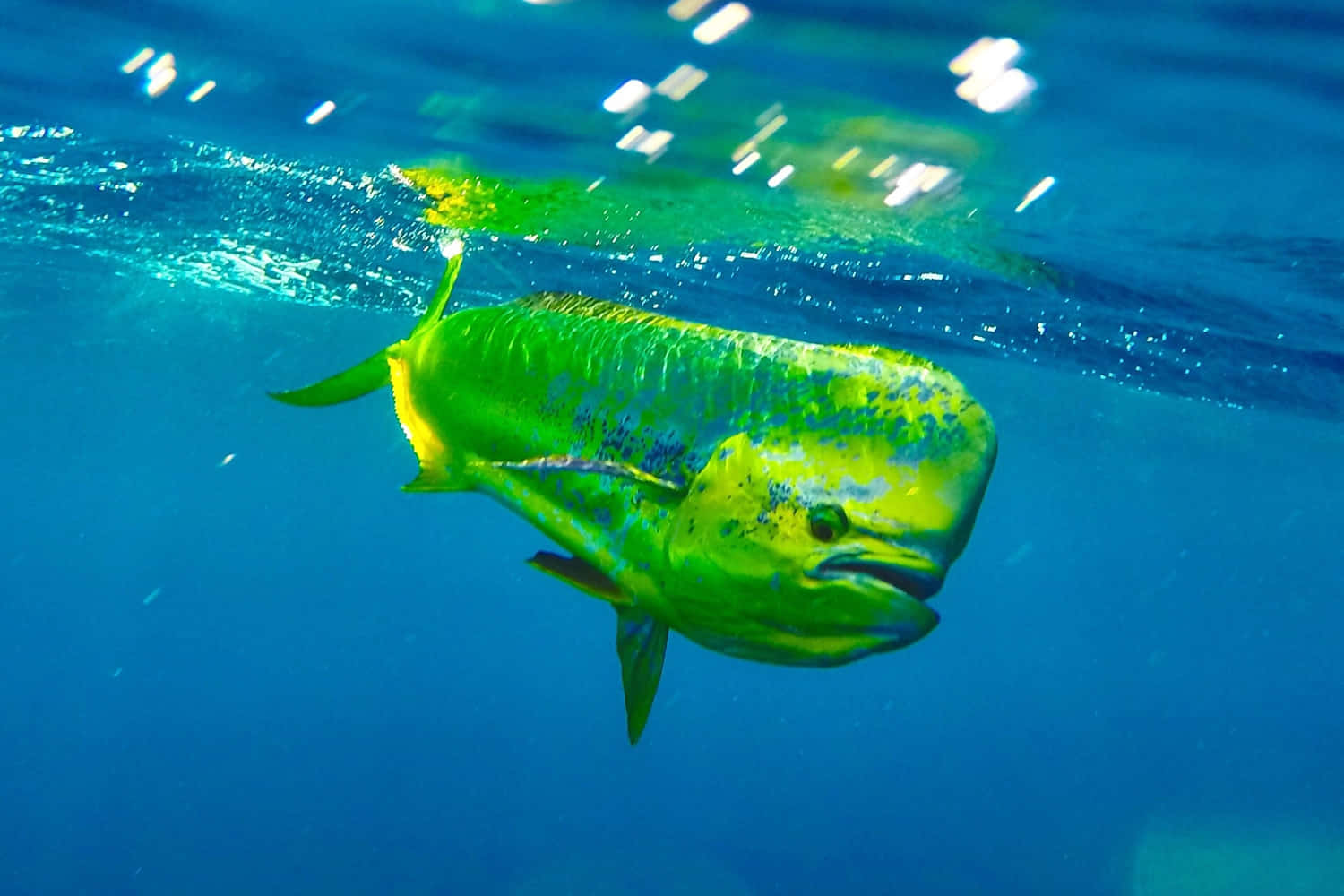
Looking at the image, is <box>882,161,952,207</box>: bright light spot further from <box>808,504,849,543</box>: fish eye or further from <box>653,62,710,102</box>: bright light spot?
<box>808,504,849,543</box>: fish eye

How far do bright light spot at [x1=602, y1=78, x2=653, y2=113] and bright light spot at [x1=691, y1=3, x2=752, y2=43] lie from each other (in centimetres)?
122

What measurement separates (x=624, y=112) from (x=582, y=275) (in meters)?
7.98

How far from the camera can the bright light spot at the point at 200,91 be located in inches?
426

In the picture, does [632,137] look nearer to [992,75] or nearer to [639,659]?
[992,75]

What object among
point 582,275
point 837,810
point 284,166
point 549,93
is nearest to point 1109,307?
point 582,275

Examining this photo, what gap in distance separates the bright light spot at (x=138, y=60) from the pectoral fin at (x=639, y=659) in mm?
10625

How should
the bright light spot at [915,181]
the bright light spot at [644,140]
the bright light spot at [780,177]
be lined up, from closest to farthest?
the bright light spot at [644,140]
the bright light spot at [915,181]
the bright light spot at [780,177]

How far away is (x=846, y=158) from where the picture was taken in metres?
10.5

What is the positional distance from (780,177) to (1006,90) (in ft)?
11.3

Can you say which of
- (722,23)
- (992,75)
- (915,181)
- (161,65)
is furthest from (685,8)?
(161,65)

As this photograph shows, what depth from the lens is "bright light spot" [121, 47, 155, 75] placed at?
9875 mm

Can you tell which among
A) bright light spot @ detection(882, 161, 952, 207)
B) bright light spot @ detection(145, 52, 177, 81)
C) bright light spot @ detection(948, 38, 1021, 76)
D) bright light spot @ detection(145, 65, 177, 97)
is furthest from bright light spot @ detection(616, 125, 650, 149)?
bright light spot @ detection(145, 65, 177, 97)

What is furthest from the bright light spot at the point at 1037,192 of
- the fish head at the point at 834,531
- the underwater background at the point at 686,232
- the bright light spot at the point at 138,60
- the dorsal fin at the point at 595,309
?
the fish head at the point at 834,531

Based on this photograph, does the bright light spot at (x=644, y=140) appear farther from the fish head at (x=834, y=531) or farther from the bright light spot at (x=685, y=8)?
the fish head at (x=834, y=531)
